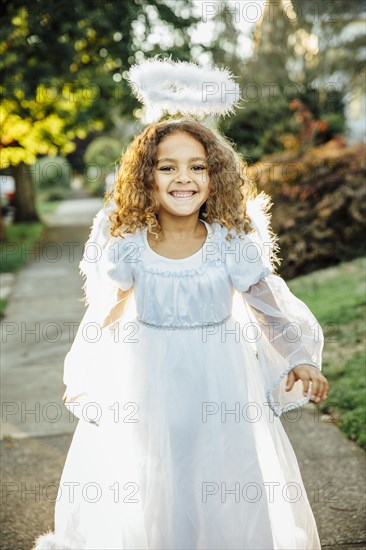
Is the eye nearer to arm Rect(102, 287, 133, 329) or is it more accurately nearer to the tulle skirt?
arm Rect(102, 287, 133, 329)

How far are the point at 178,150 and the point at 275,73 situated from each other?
14.2m

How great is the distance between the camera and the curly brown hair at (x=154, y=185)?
98.0 inches

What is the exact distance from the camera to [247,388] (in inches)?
94.7

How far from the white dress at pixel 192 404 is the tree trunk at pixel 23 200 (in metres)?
16.5

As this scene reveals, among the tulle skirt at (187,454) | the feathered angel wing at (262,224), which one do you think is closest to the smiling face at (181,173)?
the feathered angel wing at (262,224)

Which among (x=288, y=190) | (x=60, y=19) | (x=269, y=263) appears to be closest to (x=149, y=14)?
(x=60, y=19)

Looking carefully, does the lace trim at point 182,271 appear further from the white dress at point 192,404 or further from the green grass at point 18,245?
the green grass at point 18,245

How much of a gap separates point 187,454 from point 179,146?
1085mm

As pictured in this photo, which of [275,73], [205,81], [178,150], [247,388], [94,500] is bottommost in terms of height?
[94,500]

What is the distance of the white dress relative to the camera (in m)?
2.31

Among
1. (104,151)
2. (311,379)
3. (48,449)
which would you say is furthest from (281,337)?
(104,151)

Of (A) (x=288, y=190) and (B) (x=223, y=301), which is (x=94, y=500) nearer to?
(B) (x=223, y=301)

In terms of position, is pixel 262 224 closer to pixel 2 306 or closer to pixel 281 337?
pixel 281 337

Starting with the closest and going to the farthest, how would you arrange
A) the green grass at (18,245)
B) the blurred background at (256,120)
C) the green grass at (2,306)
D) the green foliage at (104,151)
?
the blurred background at (256,120)
the green grass at (2,306)
the green grass at (18,245)
the green foliage at (104,151)
